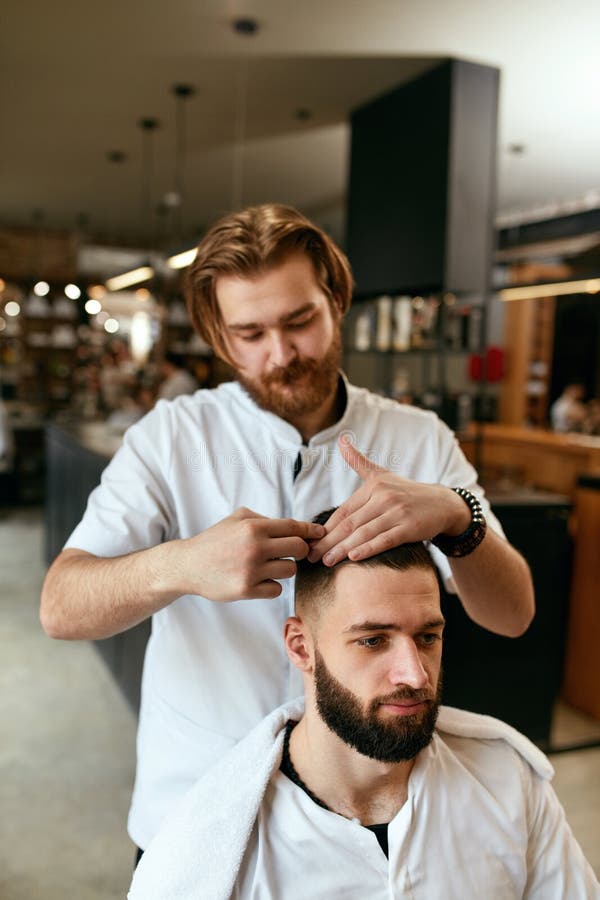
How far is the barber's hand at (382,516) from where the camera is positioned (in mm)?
1097

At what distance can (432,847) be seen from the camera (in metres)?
1.21

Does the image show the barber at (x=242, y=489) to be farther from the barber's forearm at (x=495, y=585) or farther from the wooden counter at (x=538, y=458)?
the wooden counter at (x=538, y=458)

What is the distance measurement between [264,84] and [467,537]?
A: 4.25 m

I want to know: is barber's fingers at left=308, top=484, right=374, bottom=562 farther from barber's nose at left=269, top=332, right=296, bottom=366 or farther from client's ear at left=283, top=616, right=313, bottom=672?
barber's nose at left=269, top=332, right=296, bottom=366

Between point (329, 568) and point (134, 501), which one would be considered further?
point (134, 501)

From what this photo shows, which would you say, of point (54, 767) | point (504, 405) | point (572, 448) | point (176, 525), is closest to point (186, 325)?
point (504, 405)

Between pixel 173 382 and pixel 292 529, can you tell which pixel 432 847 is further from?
pixel 173 382

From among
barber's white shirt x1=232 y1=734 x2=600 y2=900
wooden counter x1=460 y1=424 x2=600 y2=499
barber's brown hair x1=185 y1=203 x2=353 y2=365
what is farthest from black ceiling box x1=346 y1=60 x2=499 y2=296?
barber's white shirt x1=232 y1=734 x2=600 y2=900

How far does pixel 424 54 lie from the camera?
4.13m

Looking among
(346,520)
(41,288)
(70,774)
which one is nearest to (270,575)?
(346,520)

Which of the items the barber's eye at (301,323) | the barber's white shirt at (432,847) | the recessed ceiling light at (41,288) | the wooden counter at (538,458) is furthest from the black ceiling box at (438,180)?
the recessed ceiling light at (41,288)

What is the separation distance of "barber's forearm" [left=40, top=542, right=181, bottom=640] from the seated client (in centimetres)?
26

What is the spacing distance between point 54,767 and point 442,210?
3287mm

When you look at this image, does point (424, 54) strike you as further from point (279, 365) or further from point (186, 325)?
point (186, 325)
